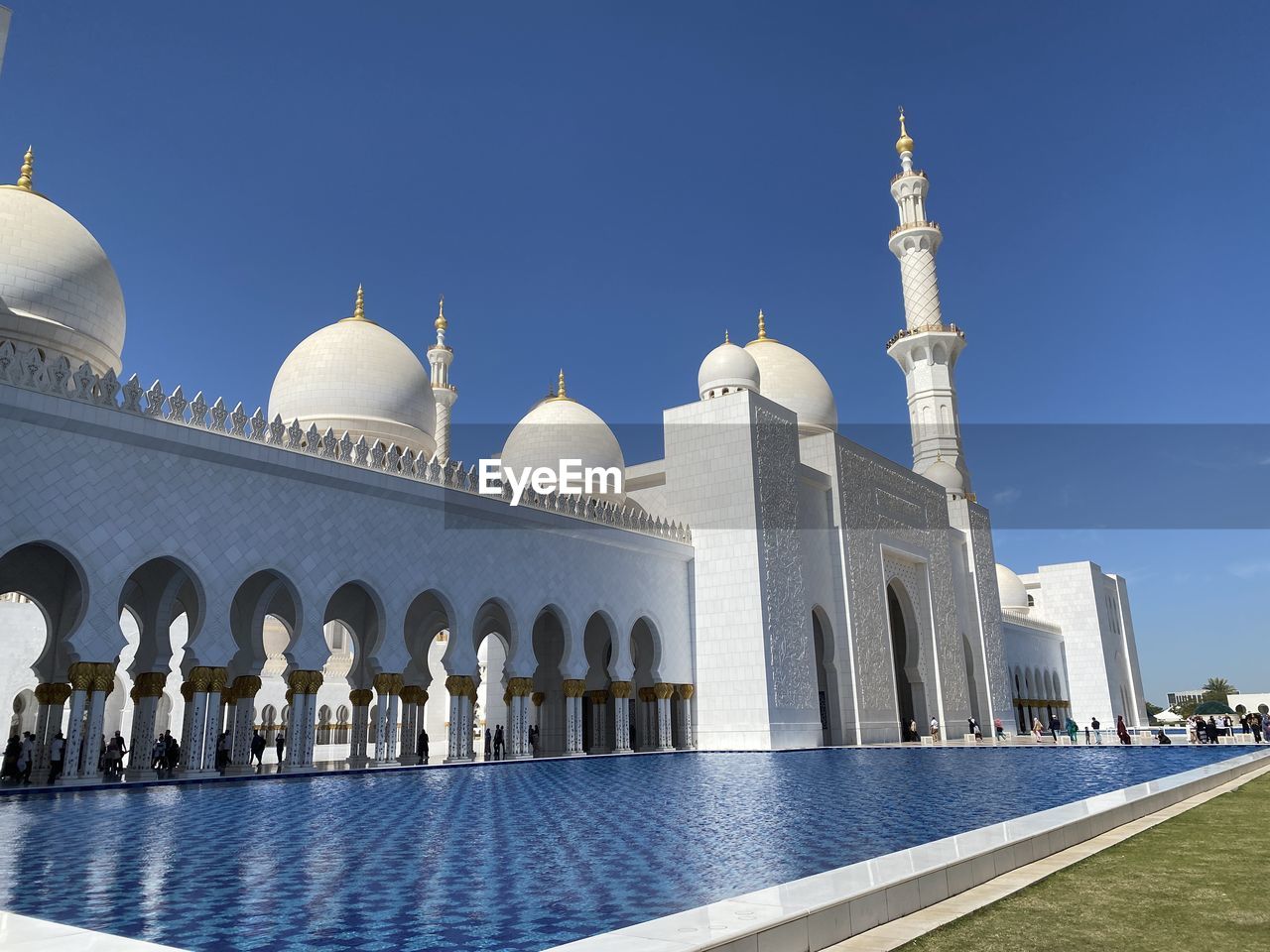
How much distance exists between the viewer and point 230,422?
417 inches

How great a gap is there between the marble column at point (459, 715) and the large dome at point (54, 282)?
608 cm

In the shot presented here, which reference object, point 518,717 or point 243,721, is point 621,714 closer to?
point 518,717

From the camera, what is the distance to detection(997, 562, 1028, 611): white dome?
106ft

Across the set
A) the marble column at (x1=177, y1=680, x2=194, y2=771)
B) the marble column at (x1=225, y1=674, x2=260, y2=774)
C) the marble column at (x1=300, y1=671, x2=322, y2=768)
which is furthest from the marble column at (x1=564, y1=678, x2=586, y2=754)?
the marble column at (x1=177, y1=680, x2=194, y2=771)

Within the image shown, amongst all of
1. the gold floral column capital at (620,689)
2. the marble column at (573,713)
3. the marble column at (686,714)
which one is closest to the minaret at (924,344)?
the marble column at (686,714)

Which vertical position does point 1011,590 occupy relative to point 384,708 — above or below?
above

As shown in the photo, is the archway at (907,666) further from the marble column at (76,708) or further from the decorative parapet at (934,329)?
the marble column at (76,708)

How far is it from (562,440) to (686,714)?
594 cm

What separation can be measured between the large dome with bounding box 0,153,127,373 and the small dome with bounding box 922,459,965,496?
62.5 ft

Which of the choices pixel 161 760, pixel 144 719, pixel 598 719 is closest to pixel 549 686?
pixel 598 719

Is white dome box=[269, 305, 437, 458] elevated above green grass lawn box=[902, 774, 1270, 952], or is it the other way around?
white dome box=[269, 305, 437, 458]

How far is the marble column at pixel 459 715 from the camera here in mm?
12625
